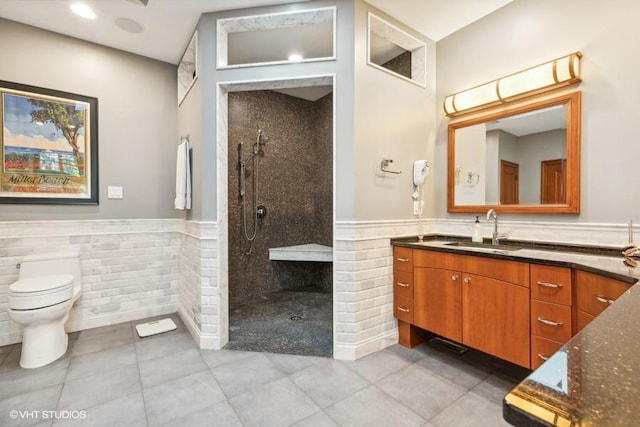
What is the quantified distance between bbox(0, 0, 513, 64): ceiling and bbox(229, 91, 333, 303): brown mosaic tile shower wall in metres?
1.09

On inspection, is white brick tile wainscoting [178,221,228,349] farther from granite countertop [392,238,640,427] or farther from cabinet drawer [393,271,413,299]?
granite countertop [392,238,640,427]

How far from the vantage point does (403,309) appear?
2.41 metres

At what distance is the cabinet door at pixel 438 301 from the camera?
209 centimetres

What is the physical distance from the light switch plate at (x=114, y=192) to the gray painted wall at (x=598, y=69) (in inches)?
145

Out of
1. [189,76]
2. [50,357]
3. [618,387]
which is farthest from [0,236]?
[618,387]

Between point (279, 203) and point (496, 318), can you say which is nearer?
point (496, 318)

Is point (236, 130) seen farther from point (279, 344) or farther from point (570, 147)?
point (570, 147)

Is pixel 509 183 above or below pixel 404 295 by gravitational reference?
above

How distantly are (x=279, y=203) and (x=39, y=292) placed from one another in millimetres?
2490

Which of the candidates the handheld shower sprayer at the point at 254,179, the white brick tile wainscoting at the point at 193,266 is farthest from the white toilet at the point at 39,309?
the handheld shower sprayer at the point at 254,179

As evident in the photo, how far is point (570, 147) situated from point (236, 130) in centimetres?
326

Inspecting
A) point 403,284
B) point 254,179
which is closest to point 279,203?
point 254,179

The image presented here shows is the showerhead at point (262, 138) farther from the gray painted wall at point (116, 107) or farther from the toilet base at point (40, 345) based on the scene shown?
the toilet base at point (40, 345)
